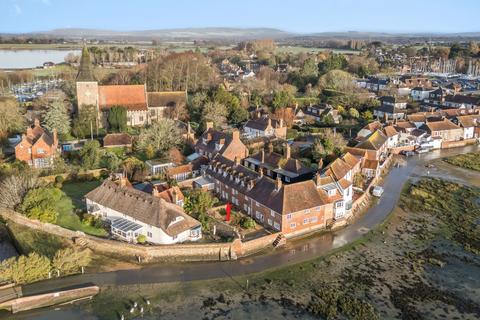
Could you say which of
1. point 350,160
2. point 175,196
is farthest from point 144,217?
point 350,160

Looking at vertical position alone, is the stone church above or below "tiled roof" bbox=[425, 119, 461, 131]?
above

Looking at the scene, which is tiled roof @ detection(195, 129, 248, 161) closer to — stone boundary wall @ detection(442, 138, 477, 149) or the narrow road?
the narrow road

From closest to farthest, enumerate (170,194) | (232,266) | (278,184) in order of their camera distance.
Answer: (232,266)
(278,184)
(170,194)

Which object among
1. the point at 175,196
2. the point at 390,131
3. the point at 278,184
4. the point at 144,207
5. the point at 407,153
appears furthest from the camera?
the point at 390,131

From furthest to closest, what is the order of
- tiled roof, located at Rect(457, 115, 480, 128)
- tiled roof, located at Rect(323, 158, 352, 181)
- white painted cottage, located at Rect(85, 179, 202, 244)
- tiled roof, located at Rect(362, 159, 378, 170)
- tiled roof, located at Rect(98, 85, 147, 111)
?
1. tiled roof, located at Rect(457, 115, 480, 128)
2. tiled roof, located at Rect(98, 85, 147, 111)
3. tiled roof, located at Rect(362, 159, 378, 170)
4. tiled roof, located at Rect(323, 158, 352, 181)
5. white painted cottage, located at Rect(85, 179, 202, 244)

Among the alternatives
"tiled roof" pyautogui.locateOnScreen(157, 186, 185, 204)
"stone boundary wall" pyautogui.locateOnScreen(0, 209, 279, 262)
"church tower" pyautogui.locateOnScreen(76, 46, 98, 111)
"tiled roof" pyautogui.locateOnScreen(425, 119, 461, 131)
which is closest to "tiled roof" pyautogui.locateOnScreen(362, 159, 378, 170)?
"stone boundary wall" pyautogui.locateOnScreen(0, 209, 279, 262)

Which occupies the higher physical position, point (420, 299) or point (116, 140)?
point (116, 140)

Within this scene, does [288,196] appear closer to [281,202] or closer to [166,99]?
[281,202]

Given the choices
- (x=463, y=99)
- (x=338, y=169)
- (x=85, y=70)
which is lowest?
(x=338, y=169)

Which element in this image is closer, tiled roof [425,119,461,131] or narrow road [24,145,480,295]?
narrow road [24,145,480,295]
